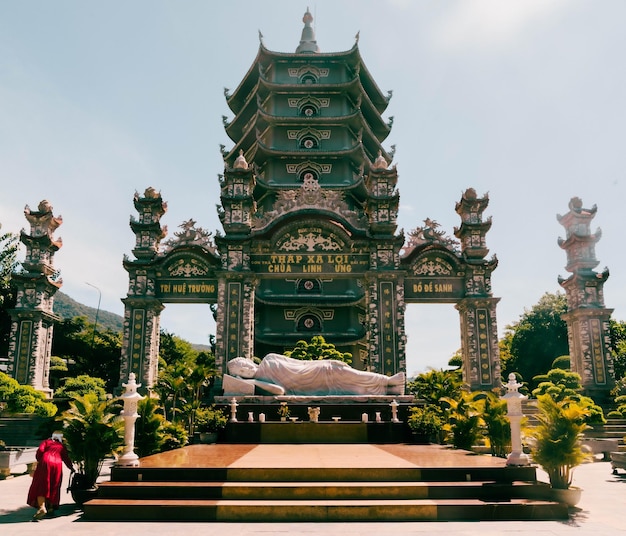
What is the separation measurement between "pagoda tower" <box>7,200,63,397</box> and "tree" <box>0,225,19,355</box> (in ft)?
32.6

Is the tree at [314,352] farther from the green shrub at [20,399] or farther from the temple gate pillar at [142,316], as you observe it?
the green shrub at [20,399]

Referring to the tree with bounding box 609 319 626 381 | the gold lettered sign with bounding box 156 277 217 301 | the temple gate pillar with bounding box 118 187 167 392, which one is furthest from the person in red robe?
the tree with bounding box 609 319 626 381

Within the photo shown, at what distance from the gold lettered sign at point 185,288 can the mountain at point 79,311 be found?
277 feet

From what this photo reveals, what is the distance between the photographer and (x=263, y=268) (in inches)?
979

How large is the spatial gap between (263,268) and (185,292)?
11.8 feet

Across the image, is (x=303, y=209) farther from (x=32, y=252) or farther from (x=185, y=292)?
(x=32, y=252)

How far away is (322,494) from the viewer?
8.44 metres

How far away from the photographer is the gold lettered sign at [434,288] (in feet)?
82.2


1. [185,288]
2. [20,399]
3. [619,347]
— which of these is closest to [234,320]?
[185,288]

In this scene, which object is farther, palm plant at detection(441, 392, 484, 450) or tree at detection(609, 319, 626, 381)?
tree at detection(609, 319, 626, 381)

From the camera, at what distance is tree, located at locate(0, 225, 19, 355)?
3488 cm

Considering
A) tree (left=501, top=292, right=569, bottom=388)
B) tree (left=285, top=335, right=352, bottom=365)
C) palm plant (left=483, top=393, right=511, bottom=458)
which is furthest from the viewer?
tree (left=501, top=292, right=569, bottom=388)

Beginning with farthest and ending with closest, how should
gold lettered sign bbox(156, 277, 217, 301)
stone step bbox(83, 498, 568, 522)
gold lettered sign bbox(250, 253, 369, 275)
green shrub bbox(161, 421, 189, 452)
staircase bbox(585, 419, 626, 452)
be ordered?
gold lettered sign bbox(156, 277, 217, 301) → gold lettered sign bbox(250, 253, 369, 275) → staircase bbox(585, 419, 626, 452) → green shrub bbox(161, 421, 189, 452) → stone step bbox(83, 498, 568, 522)

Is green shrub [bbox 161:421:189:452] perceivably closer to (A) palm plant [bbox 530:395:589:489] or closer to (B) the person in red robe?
(B) the person in red robe
